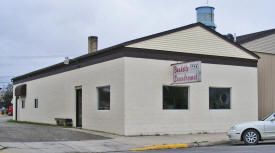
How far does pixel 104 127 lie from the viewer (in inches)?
806

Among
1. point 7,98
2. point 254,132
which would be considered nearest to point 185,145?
point 254,132

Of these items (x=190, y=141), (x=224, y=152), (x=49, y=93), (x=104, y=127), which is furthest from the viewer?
(x=49, y=93)

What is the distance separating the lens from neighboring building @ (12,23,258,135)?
19.2 metres

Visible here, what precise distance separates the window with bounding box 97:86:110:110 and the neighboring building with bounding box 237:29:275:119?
10.2m

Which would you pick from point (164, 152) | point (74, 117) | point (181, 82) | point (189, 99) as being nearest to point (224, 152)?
point (164, 152)

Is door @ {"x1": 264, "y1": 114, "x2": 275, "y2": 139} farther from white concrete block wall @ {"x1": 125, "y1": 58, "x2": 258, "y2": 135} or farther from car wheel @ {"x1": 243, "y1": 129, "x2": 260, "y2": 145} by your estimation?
white concrete block wall @ {"x1": 125, "y1": 58, "x2": 258, "y2": 135}

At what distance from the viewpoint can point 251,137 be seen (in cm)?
1669

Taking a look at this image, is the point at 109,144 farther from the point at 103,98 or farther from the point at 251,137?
the point at 251,137

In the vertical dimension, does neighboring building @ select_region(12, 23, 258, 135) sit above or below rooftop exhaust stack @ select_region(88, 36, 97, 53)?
below

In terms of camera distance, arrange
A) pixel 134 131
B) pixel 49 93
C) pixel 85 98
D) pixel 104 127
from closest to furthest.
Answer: pixel 134 131, pixel 104 127, pixel 85 98, pixel 49 93

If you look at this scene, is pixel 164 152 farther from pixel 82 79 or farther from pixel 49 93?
pixel 49 93

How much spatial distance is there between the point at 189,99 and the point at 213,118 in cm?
182

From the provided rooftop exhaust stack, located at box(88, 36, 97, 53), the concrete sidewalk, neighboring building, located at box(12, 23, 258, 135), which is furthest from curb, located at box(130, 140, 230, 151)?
rooftop exhaust stack, located at box(88, 36, 97, 53)

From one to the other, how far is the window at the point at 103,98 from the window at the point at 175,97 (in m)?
2.80
